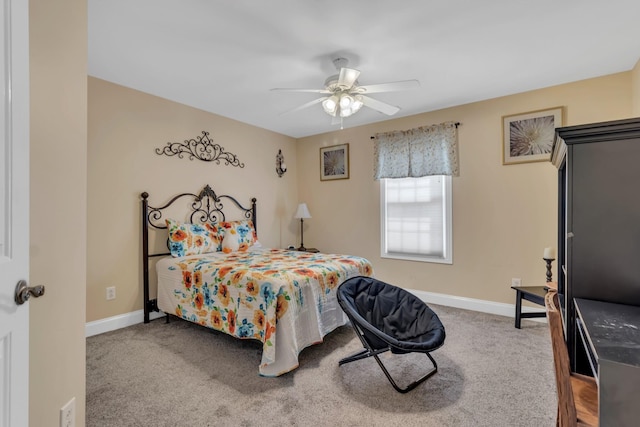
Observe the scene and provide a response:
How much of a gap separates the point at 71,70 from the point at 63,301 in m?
0.99

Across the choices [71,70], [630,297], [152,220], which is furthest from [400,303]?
[152,220]

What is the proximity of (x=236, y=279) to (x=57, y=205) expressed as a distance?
144 centimetres

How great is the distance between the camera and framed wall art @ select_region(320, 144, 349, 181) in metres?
4.59

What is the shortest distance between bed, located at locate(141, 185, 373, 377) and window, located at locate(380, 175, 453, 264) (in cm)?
123

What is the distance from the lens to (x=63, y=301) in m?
1.25

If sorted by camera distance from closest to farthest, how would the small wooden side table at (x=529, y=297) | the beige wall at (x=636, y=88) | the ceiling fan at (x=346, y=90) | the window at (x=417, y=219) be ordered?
the ceiling fan at (x=346, y=90), the beige wall at (x=636, y=88), the small wooden side table at (x=529, y=297), the window at (x=417, y=219)

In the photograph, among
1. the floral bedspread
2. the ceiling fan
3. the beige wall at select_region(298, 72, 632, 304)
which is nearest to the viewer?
the floral bedspread

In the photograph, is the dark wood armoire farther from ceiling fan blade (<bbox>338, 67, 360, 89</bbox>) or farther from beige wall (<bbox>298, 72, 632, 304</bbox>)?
beige wall (<bbox>298, 72, 632, 304</bbox>)

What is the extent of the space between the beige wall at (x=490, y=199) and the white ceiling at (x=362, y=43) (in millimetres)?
216

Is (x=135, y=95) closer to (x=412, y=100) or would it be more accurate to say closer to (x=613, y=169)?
(x=412, y=100)

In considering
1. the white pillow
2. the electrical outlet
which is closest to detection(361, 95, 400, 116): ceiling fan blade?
the white pillow

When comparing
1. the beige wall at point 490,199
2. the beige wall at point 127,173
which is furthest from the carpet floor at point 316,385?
the beige wall at point 490,199

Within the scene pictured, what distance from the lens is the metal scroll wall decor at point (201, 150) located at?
3492 millimetres
